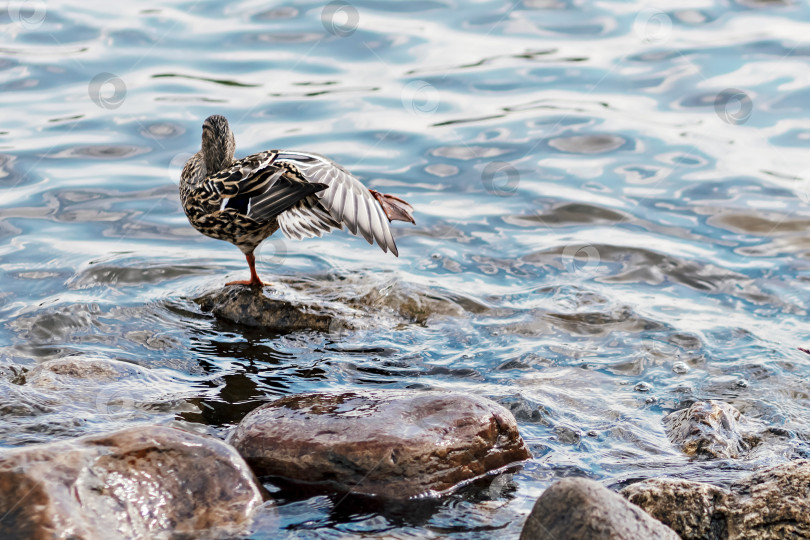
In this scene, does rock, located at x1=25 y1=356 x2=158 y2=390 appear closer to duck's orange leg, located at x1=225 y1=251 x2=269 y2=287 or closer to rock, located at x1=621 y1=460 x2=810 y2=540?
duck's orange leg, located at x1=225 y1=251 x2=269 y2=287

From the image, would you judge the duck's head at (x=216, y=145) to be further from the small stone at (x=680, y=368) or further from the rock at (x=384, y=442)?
the small stone at (x=680, y=368)

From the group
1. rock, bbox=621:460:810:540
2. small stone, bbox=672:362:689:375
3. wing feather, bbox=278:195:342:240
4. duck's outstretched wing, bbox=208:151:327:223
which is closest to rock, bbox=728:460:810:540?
rock, bbox=621:460:810:540

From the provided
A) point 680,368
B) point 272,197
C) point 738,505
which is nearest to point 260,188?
point 272,197

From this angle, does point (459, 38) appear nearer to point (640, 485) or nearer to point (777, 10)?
point (777, 10)

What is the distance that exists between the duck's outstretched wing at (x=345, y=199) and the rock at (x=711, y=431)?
1851 millimetres

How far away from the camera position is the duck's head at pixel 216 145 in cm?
635

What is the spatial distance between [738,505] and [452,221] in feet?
15.6

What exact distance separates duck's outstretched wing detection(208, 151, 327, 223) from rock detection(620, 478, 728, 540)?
2.76m

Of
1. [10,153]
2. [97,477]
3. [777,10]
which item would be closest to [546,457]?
[97,477]

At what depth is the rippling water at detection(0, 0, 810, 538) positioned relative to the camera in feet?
16.7

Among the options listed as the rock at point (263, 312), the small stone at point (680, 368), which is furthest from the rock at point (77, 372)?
the small stone at point (680, 368)

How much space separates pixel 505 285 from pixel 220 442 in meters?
3.65

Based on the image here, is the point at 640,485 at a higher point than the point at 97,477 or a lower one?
lower

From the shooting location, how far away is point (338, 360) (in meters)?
5.79
